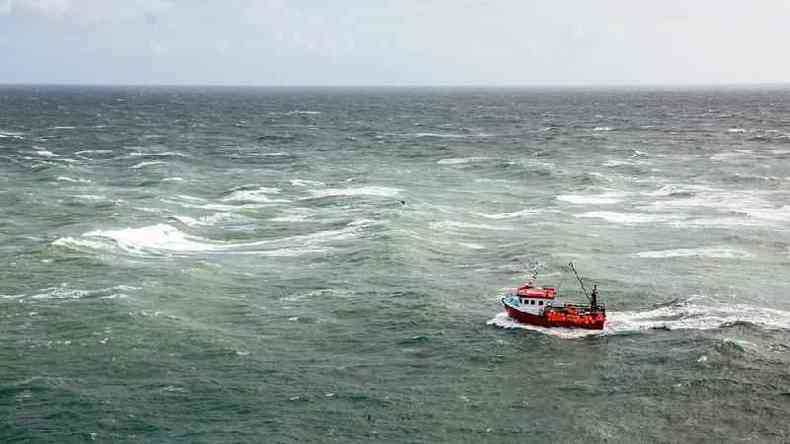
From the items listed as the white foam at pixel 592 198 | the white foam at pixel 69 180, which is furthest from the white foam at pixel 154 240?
the white foam at pixel 592 198

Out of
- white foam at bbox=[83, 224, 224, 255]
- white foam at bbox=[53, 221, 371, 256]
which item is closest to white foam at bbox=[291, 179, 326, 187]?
white foam at bbox=[53, 221, 371, 256]

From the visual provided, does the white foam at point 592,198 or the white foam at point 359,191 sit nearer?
the white foam at point 592,198

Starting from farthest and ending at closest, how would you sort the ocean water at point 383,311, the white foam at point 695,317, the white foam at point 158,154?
the white foam at point 158,154 < the white foam at point 695,317 < the ocean water at point 383,311

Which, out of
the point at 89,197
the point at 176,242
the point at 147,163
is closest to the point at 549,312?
the point at 176,242

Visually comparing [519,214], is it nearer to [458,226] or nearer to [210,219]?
[458,226]

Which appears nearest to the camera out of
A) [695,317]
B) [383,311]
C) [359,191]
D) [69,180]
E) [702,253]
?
[695,317]

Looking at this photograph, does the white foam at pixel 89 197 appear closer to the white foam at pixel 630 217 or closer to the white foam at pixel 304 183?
the white foam at pixel 304 183

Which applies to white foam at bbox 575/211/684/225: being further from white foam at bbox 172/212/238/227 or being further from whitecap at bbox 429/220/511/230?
white foam at bbox 172/212/238/227
